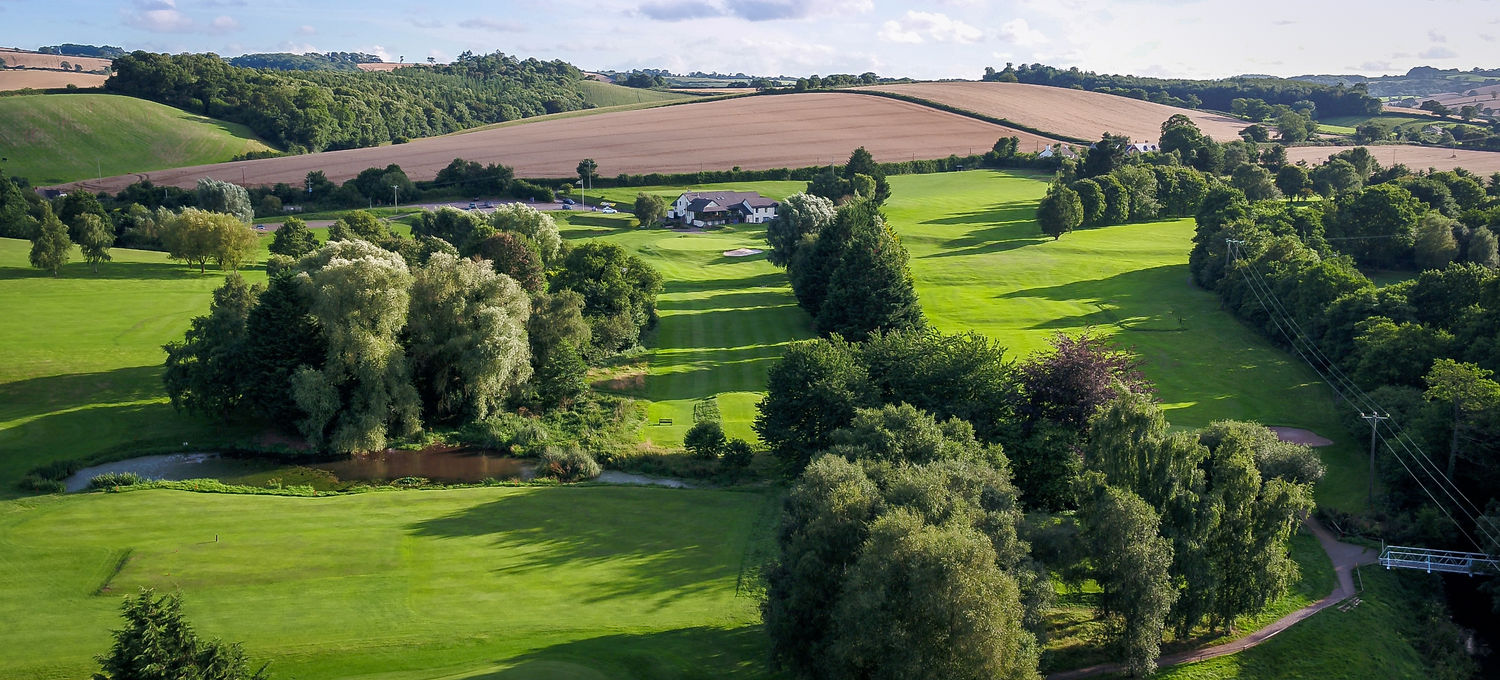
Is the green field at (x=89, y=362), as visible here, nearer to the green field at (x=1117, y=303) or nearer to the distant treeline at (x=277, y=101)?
the green field at (x=1117, y=303)

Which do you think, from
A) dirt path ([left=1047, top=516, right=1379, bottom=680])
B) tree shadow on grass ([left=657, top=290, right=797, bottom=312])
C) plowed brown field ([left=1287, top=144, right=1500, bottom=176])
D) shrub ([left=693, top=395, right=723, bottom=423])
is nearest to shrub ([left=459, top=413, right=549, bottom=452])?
shrub ([left=693, top=395, right=723, bottom=423])

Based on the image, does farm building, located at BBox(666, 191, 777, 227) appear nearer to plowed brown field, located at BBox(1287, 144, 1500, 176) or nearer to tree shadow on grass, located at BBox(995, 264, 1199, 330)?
tree shadow on grass, located at BBox(995, 264, 1199, 330)

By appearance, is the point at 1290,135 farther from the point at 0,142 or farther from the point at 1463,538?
the point at 0,142

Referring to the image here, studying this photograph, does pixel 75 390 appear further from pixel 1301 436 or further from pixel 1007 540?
pixel 1301 436

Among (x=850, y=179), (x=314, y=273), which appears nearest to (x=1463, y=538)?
(x=314, y=273)

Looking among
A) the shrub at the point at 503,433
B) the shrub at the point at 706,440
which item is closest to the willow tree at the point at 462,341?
the shrub at the point at 503,433

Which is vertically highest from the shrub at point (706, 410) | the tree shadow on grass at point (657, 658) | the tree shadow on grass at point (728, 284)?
the tree shadow on grass at point (728, 284)

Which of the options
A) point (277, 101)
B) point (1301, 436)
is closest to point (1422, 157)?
point (1301, 436)
